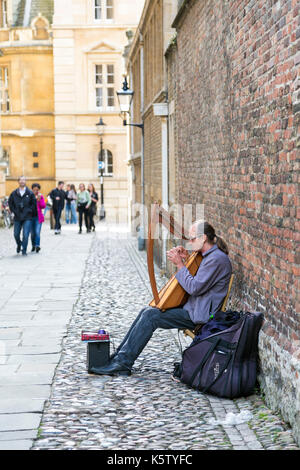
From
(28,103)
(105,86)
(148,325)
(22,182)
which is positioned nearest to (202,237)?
(148,325)

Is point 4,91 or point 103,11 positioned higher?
point 103,11

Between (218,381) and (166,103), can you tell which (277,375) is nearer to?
(218,381)

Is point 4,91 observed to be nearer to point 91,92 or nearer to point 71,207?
point 91,92

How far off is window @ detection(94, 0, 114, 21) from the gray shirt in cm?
3416

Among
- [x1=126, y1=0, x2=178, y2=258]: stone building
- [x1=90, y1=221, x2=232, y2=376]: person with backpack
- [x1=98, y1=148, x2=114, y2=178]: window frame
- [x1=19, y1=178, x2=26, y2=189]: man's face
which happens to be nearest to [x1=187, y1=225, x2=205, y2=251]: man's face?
[x1=90, y1=221, x2=232, y2=376]: person with backpack

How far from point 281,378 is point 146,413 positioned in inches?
41.1

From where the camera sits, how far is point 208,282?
6.92 m

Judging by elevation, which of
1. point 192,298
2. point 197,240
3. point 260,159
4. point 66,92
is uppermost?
point 66,92

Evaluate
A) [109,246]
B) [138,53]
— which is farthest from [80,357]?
[138,53]

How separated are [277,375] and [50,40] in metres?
36.7

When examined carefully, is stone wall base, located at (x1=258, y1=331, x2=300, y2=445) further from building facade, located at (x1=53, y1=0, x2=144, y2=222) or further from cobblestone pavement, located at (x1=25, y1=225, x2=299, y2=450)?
building facade, located at (x1=53, y1=0, x2=144, y2=222)

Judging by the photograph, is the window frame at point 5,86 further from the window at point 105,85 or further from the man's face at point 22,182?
the man's face at point 22,182

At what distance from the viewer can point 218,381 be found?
6348mm

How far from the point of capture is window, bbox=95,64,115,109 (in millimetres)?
40250
